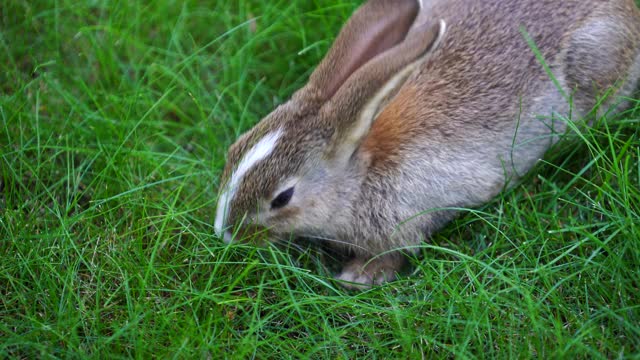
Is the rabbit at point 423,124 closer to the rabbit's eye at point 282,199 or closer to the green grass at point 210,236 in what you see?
the rabbit's eye at point 282,199

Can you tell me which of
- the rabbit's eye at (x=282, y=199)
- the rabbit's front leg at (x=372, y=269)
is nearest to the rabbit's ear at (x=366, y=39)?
the rabbit's eye at (x=282, y=199)

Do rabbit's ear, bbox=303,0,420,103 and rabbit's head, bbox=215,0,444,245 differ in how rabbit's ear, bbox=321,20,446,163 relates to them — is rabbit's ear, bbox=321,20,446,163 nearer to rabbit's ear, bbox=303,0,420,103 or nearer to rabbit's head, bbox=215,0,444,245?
rabbit's head, bbox=215,0,444,245

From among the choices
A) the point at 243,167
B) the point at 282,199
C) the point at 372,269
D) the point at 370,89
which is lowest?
the point at 372,269

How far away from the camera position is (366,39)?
4.27 meters

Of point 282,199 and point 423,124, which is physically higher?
point 423,124

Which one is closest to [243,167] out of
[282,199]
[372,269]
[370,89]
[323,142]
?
[282,199]

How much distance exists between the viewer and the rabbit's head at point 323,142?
3832 millimetres

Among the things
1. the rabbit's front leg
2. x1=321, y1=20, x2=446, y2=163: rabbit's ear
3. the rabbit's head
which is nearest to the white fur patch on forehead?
the rabbit's head

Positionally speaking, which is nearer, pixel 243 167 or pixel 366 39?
pixel 243 167

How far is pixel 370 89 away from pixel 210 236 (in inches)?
44.9

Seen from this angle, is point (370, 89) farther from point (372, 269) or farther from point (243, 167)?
point (372, 269)

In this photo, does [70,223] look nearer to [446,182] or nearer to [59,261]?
[59,261]

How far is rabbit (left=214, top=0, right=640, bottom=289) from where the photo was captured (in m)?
4.00

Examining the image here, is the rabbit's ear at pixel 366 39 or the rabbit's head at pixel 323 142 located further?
the rabbit's ear at pixel 366 39
